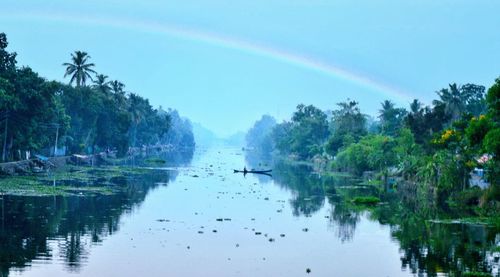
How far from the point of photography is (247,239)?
150 ft

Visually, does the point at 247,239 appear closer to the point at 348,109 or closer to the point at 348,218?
the point at 348,218

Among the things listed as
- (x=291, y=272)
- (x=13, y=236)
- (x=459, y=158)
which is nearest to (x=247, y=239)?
(x=291, y=272)

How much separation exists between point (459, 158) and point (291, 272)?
44.0m

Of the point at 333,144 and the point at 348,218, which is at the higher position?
the point at 333,144

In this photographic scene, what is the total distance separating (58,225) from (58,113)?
64.4 metres

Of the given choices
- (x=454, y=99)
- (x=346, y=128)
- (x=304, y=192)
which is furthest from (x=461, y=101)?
(x=304, y=192)

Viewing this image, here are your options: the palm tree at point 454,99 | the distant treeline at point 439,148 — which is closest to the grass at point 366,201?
the distant treeline at point 439,148

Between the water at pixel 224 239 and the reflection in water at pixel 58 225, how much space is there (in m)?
0.08

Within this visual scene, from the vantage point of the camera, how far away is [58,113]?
351 ft

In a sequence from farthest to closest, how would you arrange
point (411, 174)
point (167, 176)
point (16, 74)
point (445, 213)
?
point (167, 176), point (411, 174), point (16, 74), point (445, 213)

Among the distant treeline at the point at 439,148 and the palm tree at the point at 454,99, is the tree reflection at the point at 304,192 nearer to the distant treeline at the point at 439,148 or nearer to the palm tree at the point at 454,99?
the distant treeline at the point at 439,148

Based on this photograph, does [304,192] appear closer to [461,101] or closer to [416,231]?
[416,231]

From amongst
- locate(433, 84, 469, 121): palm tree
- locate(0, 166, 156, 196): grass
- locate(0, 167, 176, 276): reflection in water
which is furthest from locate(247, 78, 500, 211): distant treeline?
locate(0, 166, 156, 196): grass

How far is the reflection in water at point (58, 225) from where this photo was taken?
35.7m
